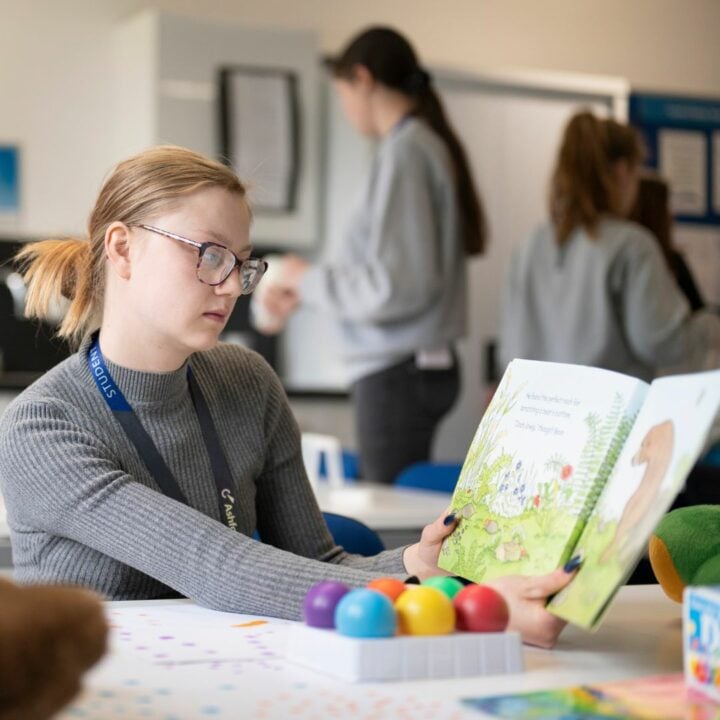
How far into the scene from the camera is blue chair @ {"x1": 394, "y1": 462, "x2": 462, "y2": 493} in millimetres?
3314

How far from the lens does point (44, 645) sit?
0.81 m

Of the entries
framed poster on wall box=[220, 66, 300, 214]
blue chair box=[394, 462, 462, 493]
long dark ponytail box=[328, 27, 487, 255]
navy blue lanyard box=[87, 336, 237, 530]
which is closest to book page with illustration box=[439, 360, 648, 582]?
navy blue lanyard box=[87, 336, 237, 530]

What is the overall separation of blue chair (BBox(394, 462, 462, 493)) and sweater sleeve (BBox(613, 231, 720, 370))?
2.60 ft

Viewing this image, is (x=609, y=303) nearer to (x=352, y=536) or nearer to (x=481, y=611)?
(x=352, y=536)

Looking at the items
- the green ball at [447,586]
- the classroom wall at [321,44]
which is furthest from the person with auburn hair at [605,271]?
the green ball at [447,586]

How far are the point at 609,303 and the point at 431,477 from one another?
0.85m

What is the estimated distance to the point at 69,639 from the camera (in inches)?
32.4

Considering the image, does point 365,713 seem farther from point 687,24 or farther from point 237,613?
point 687,24

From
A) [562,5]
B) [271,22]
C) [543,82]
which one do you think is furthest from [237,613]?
[562,5]

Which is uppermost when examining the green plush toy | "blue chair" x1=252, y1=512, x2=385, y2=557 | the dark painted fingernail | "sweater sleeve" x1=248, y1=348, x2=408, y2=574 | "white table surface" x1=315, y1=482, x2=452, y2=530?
the dark painted fingernail

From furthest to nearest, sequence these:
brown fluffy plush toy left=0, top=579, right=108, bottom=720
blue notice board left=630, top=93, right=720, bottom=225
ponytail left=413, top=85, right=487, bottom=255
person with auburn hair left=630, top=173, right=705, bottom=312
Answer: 1. blue notice board left=630, top=93, right=720, bottom=225
2. person with auburn hair left=630, top=173, right=705, bottom=312
3. ponytail left=413, top=85, right=487, bottom=255
4. brown fluffy plush toy left=0, top=579, right=108, bottom=720

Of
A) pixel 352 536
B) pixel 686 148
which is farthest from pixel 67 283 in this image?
pixel 686 148

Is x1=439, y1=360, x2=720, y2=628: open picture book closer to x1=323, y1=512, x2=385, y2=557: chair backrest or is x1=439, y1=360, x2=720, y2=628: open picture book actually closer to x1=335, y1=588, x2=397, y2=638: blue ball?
x1=335, y1=588, x2=397, y2=638: blue ball

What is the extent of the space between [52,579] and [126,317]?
323 millimetres
